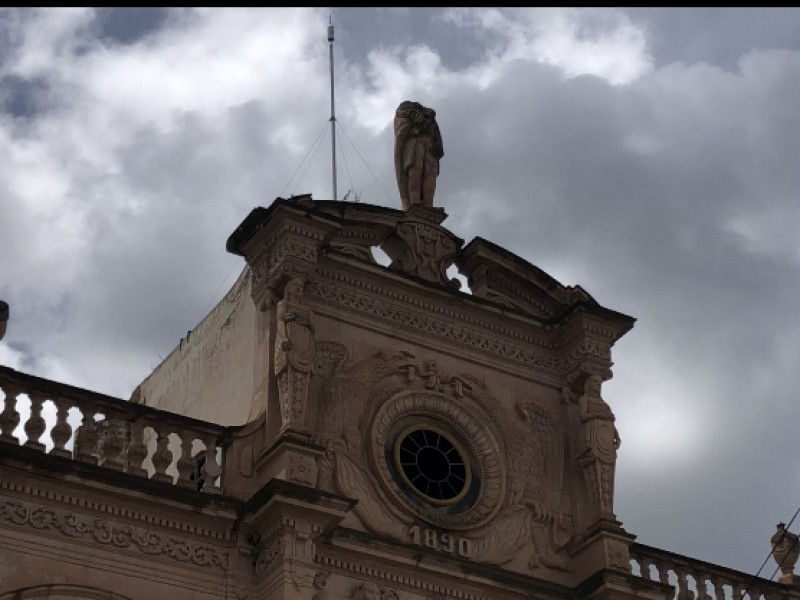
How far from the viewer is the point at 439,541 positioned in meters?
13.1

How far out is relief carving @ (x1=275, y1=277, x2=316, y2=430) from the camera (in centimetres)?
1255

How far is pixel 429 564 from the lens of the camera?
1276 cm

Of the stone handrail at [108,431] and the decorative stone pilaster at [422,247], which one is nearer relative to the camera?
the stone handrail at [108,431]

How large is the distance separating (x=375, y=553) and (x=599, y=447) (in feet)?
10.4

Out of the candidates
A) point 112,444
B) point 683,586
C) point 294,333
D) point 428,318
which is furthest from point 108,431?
point 683,586

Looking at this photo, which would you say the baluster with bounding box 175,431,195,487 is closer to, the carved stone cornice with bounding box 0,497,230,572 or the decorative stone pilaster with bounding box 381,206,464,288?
the carved stone cornice with bounding box 0,497,230,572

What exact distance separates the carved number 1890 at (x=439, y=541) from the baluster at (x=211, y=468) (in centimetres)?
204

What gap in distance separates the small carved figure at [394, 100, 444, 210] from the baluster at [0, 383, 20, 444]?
551 cm

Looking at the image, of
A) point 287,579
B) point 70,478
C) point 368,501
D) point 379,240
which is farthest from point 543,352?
point 70,478

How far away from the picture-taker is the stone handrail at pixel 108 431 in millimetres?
11422

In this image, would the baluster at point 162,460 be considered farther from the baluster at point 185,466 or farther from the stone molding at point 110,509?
the stone molding at point 110,509

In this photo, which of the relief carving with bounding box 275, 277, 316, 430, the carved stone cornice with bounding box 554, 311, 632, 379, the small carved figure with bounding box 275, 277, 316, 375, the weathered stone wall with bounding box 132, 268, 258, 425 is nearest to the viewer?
the relief carving with bounding box 275, 277, 316, 430

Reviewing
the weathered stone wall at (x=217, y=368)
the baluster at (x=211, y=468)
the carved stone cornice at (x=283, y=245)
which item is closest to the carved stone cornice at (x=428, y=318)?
the carved stone cornice at (x=283, y=245)

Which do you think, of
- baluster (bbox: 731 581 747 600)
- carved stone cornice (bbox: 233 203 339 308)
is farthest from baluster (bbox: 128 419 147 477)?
baluster (bbox: 731 581 747 600)
